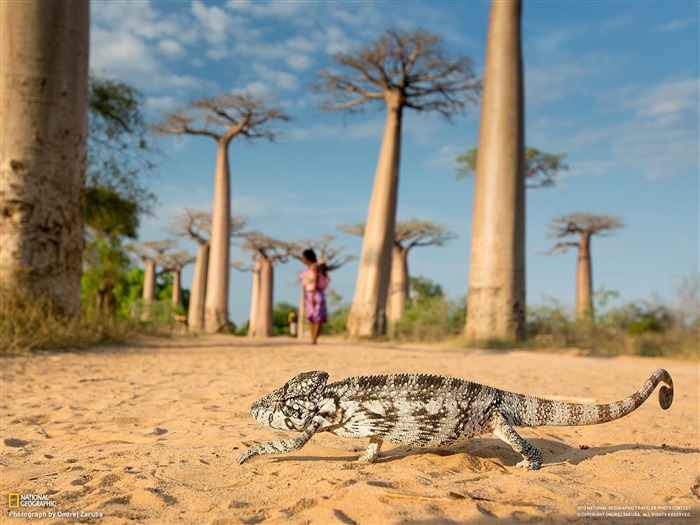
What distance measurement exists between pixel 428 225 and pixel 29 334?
25.1 m

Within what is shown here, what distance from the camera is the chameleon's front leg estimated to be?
3006 millimetres

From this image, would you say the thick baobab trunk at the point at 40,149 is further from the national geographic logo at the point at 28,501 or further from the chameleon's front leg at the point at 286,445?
the chameleon's front leg at the point at 286,445

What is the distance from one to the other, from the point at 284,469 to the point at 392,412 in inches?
23.8

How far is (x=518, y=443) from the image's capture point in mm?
3041

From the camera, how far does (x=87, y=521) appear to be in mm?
2332

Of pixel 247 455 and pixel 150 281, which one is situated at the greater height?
pixel 150 281

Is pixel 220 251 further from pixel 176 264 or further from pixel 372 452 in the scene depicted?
pixel 372 452

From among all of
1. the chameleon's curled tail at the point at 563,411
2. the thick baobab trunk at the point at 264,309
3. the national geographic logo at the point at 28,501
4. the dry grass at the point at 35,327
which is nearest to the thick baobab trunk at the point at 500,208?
the dry grass at the point at 35,327

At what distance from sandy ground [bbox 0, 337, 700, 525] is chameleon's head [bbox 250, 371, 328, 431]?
226 mm

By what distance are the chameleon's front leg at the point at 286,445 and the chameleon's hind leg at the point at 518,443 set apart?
0.92 m

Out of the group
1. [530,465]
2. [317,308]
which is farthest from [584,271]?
[530,465]

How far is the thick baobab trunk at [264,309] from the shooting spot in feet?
97.7

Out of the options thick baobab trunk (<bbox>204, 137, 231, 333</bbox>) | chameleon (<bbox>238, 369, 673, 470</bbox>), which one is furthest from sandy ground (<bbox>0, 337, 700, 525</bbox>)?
thick baobab trunk (<bbox>204, 137, 231, 333</bbox>)

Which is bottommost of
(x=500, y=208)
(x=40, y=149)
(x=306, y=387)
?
(x=306, y=387)
